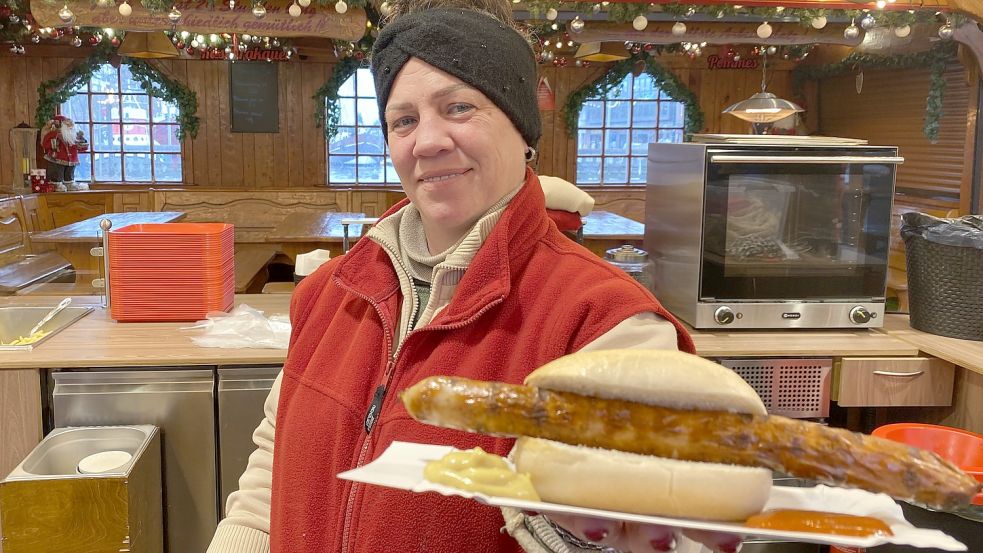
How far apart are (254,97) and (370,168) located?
78.9 inches

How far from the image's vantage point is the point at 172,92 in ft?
37.4

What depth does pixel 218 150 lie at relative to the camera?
38.7 ft

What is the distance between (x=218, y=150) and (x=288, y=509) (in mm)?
11181

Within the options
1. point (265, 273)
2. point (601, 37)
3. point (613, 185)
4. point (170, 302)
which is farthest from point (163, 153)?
point (170, 302)

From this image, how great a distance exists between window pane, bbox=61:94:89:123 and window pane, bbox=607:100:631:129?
7.99 m

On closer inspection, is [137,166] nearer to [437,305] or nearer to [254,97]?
[254,97]

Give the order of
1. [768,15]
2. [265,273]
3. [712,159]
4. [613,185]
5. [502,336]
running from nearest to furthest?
1. [502,336]
2. [712,159]
3. [768,15]
4. [265,273]
5. [613,185]

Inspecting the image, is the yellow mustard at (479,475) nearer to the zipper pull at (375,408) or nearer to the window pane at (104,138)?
the zipper pull at (375,408)

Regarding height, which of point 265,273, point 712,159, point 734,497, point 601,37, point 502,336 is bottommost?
point 265,273

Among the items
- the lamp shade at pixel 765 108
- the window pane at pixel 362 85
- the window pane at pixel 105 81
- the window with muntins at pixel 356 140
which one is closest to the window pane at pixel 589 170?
the window with muntins at pixel 356 140

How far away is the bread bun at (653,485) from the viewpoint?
3.43 feet

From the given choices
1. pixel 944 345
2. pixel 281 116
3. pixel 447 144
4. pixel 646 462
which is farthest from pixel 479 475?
pixel 281 116

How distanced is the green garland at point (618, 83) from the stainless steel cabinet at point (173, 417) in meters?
9.93

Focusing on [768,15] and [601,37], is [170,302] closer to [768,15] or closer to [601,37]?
[601,37]
